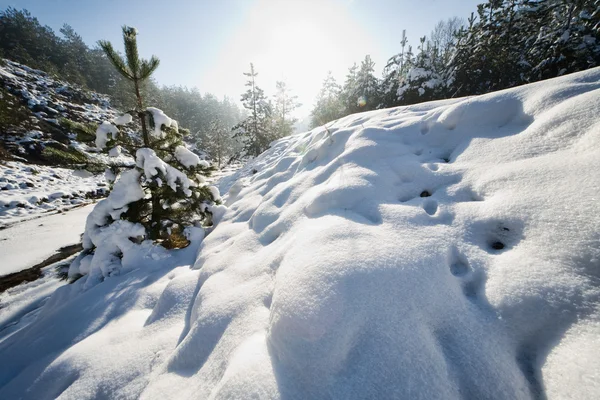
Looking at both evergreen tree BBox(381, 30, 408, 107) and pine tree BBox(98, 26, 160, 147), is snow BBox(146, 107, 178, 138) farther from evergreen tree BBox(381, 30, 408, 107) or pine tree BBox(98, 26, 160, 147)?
evergreen tree BBox(381, 30, 408, 107)

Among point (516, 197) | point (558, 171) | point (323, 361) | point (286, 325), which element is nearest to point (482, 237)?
point (516, 197)

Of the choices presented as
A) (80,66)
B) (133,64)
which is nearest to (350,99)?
(133,64)

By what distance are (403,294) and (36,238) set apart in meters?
12.1

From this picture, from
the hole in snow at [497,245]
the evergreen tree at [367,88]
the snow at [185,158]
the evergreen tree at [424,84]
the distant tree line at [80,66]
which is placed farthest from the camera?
the distant tree line at [80,66]

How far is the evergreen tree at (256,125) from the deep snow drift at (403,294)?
1375 centimetres

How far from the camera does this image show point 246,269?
7.06 ft

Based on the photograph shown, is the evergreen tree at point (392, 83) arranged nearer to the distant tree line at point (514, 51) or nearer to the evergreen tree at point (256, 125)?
the distant tree line at point (514, 51)

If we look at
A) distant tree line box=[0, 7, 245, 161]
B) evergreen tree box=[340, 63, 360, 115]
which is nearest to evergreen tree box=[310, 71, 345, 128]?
evergreen tree box=[340, 63, 360, 115]

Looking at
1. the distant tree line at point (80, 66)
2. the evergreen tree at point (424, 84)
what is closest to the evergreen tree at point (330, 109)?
the evergreen tree at point (424, 84)

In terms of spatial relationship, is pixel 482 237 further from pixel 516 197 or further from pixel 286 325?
pixel 286 325

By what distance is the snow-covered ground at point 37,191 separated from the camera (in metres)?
10.9

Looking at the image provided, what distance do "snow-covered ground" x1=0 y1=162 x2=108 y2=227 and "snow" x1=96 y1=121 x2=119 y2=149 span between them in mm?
10335

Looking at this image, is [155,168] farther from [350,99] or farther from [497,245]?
[350,99]

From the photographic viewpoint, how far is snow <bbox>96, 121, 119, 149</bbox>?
3465 mm
